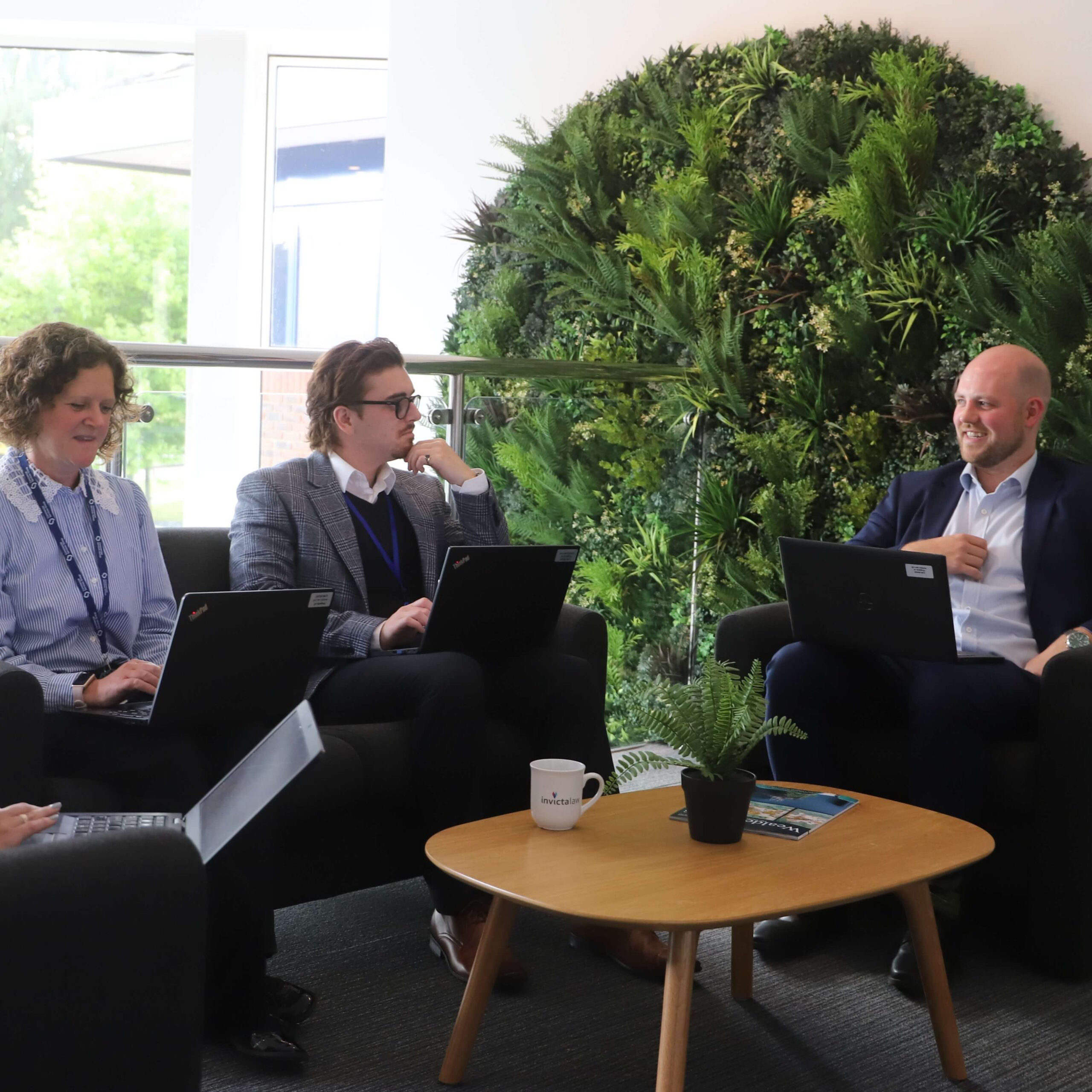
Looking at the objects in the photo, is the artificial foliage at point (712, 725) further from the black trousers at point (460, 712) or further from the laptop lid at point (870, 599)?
the laptop lid at point (870, 599)

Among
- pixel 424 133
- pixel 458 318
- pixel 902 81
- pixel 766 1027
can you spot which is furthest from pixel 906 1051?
pixel 424 133

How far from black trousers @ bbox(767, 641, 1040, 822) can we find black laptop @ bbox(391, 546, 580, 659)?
57cm

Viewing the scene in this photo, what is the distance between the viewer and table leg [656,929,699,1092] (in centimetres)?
168

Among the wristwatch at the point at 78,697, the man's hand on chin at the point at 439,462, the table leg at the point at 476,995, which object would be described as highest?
the man's hand on chin at the point at 439,462

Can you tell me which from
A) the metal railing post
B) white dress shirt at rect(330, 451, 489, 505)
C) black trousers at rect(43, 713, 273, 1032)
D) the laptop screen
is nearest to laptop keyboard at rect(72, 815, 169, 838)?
the laptop screen

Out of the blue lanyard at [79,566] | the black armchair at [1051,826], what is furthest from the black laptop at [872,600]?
the blue lanyard at [79,566]

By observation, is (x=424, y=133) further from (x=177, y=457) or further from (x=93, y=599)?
(x=93, y=599)

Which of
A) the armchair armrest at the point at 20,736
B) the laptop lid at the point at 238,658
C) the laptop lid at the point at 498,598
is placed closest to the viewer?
the armchair armrest at the point at 20,736

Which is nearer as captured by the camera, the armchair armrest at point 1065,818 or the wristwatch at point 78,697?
→ the wristwatch at point 78,697

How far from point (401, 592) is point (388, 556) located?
9 centimetres

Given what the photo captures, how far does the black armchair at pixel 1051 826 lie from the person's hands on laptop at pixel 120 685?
67.2 inches

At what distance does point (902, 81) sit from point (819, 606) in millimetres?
2250

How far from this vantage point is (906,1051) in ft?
7.11

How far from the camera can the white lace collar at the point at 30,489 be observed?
92.6 inches
